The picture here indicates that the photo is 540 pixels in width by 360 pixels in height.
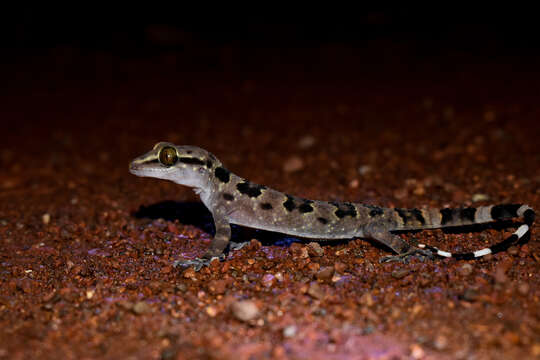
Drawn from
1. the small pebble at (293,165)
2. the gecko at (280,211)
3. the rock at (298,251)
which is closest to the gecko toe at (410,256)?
the gecko at (280,211)

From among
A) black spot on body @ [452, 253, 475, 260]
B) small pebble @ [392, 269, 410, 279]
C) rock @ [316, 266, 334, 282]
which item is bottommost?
rock @ [316, 266, 334, 282]

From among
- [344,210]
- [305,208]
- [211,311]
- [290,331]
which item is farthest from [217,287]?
[344,210]

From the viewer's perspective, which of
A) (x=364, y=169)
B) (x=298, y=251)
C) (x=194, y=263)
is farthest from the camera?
(x=364, y=169)

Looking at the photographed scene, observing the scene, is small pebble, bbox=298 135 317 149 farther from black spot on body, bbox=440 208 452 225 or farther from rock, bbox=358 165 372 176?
black spot on body, bbox=440 208 452 225

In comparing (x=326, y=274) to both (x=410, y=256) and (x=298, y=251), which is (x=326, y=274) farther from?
(x=410, y=256)

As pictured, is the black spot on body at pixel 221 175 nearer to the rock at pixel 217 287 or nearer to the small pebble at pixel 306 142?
the rock at pixel 217 287

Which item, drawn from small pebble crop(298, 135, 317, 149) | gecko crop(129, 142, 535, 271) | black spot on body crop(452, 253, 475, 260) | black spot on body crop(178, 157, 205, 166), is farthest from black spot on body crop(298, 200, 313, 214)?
small pebble crop(298, 135, 317, 149)

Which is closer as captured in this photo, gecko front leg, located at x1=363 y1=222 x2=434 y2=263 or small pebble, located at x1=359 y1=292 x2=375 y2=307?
small pebble, located at x1=359 y1=292 x2=375 y2=307
